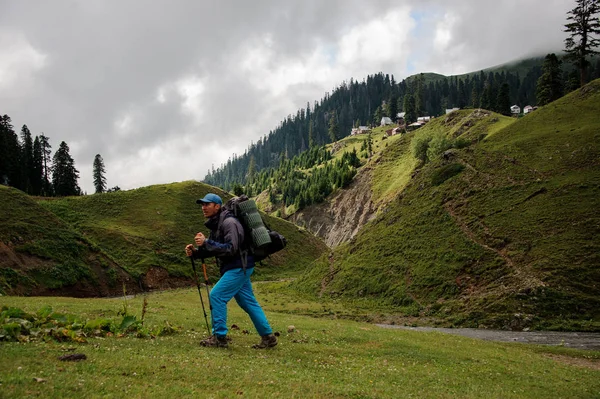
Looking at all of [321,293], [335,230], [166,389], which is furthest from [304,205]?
[166,389]

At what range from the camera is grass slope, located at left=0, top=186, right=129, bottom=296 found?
156 ft

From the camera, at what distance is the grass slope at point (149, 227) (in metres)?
71.9

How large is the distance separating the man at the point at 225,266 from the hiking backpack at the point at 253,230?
227mm

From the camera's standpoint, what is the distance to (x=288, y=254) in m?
96.5

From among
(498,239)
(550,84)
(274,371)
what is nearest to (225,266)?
(274,371)

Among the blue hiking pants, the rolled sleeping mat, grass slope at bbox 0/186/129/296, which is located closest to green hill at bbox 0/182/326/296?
grass slope at bbox 0/186/129/296

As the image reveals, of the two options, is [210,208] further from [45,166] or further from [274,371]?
[45,166]

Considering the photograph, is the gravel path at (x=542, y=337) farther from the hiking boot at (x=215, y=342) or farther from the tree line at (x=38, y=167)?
the tree line at (x=38, y=167)

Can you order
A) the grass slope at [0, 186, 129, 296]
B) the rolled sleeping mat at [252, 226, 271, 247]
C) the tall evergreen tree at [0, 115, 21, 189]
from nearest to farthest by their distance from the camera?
the rolled sleeping mat at [252, 226, 271, 247]
the grass slope at [0, 186, 129, 296]
the tall evergreen tree at [0, 115, 21, 189]

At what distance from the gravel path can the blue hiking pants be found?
75.6 ft

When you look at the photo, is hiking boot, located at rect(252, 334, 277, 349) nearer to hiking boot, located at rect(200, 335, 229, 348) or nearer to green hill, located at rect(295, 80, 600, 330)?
hiking boot, located at rect(200, 335, 229, 348)

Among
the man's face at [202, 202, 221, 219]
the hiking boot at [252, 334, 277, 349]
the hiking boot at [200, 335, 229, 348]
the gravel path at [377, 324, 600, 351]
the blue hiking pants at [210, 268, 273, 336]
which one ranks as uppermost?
the man's face at [202, 202, 221, 219]

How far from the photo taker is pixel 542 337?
98.3 feet

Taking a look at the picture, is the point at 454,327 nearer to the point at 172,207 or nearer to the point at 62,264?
the point at 62,264
